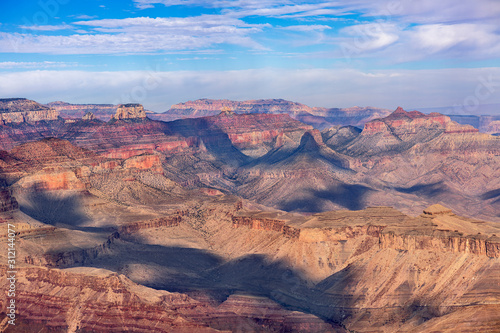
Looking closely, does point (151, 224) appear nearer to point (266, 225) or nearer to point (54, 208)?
point (54, 208)

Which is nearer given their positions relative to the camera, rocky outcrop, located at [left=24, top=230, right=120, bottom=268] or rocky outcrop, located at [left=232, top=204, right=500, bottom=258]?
rocky outcrop, located at [left=232, top=204, right=500, bottom=258]

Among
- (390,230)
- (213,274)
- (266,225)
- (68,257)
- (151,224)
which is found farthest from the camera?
(151,224)

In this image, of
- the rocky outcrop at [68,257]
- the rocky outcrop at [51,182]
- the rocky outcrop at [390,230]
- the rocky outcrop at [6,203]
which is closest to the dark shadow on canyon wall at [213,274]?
the rocky outcrop at [68,257]

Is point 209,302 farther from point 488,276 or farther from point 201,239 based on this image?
point 201,239

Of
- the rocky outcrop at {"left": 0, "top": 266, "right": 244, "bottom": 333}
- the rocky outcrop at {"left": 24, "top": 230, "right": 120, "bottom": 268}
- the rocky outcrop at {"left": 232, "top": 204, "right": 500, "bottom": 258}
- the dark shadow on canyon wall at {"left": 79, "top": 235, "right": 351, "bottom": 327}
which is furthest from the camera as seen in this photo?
the rocky outcrop at {"left": 24, "top": 230, "right": 120, "bottom": 268}

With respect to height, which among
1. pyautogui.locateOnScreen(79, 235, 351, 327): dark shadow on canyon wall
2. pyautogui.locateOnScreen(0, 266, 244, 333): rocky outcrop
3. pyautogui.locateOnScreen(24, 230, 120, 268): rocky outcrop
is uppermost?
pyautogui.locateOnScreen(0, 266, 244, 333): rocky outcrop

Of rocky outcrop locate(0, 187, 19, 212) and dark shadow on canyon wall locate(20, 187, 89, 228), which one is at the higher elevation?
rocky outcrop locate(0, 187, 19, 212)

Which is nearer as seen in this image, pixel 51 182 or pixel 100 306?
pixel 100 306

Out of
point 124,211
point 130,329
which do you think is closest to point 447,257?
point 130,329

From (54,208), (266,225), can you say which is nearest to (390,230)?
(266,225)

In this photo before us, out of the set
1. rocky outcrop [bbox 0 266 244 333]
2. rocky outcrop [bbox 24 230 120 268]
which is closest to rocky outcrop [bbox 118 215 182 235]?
rocky outcrop [bbox 24 230 120 268]

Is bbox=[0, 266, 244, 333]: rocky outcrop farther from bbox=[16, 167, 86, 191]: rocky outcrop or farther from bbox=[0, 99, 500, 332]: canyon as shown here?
bbox=[16, 167, 86, 191]: rocky outcrop
